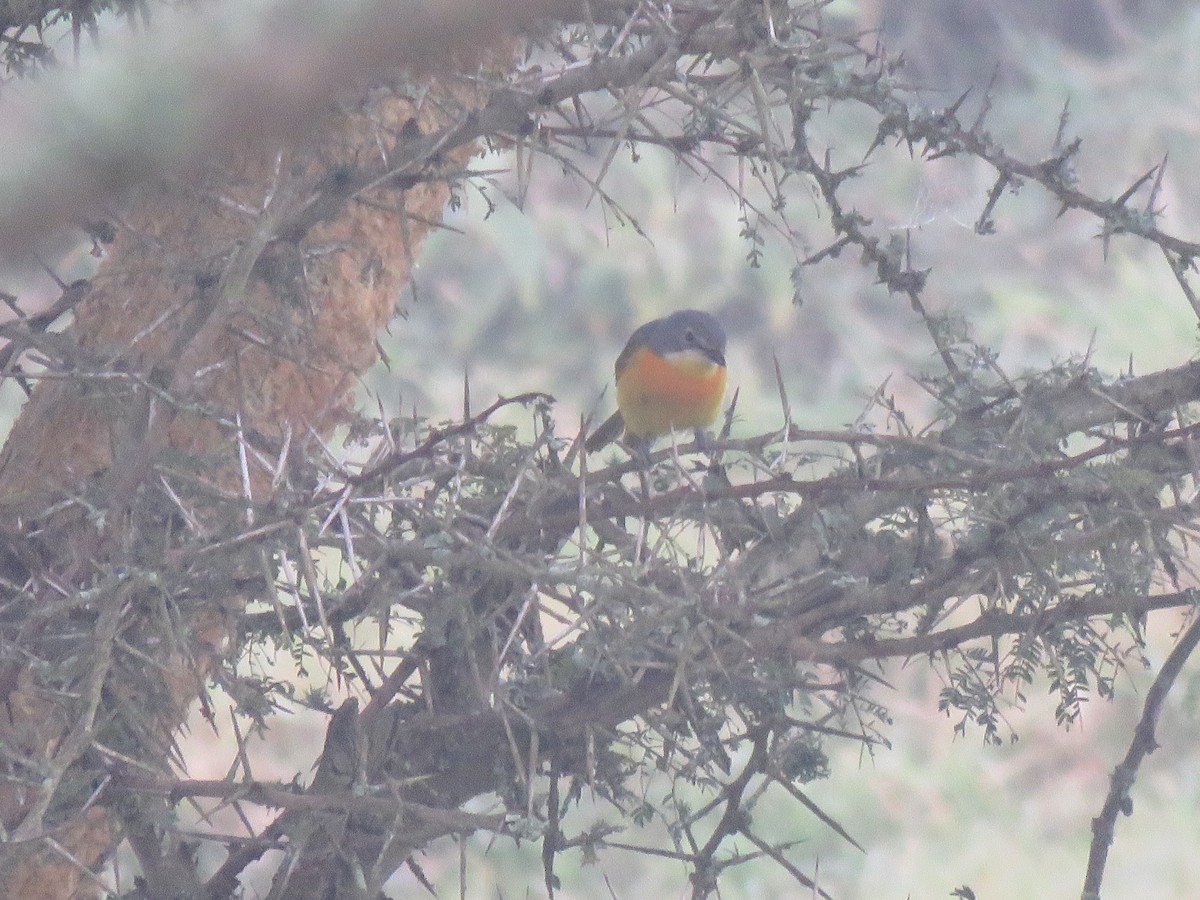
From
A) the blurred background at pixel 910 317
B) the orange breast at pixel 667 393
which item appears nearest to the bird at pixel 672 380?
the orange breast at pixel 667 393

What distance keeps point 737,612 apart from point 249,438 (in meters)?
0.91

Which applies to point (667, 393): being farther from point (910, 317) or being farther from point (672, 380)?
point (910, 317)

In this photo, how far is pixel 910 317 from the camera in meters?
9.69

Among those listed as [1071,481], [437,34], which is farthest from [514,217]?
[437,34]

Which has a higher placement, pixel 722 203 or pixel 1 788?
pixel 722 203

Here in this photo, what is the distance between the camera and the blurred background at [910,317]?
7.70 m

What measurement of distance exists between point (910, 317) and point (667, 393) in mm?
5702

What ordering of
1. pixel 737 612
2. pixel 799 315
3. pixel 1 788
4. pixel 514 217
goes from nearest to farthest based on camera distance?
1. pixel 737 612
2. pixel 1 788
3. pixel 514 217
4. pixel 799 315

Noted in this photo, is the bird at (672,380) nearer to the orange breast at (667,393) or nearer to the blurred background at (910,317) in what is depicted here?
the orange breast at (667,393)

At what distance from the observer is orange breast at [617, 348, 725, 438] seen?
4375 millimetres

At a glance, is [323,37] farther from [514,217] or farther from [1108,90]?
[1108,90]

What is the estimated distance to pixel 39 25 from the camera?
2561 mm

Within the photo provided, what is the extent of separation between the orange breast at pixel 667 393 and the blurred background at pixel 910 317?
2510 millimetres

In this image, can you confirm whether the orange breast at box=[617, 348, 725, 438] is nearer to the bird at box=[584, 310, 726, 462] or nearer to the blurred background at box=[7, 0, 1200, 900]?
the bird at box=[584, 310, 726, 462]
